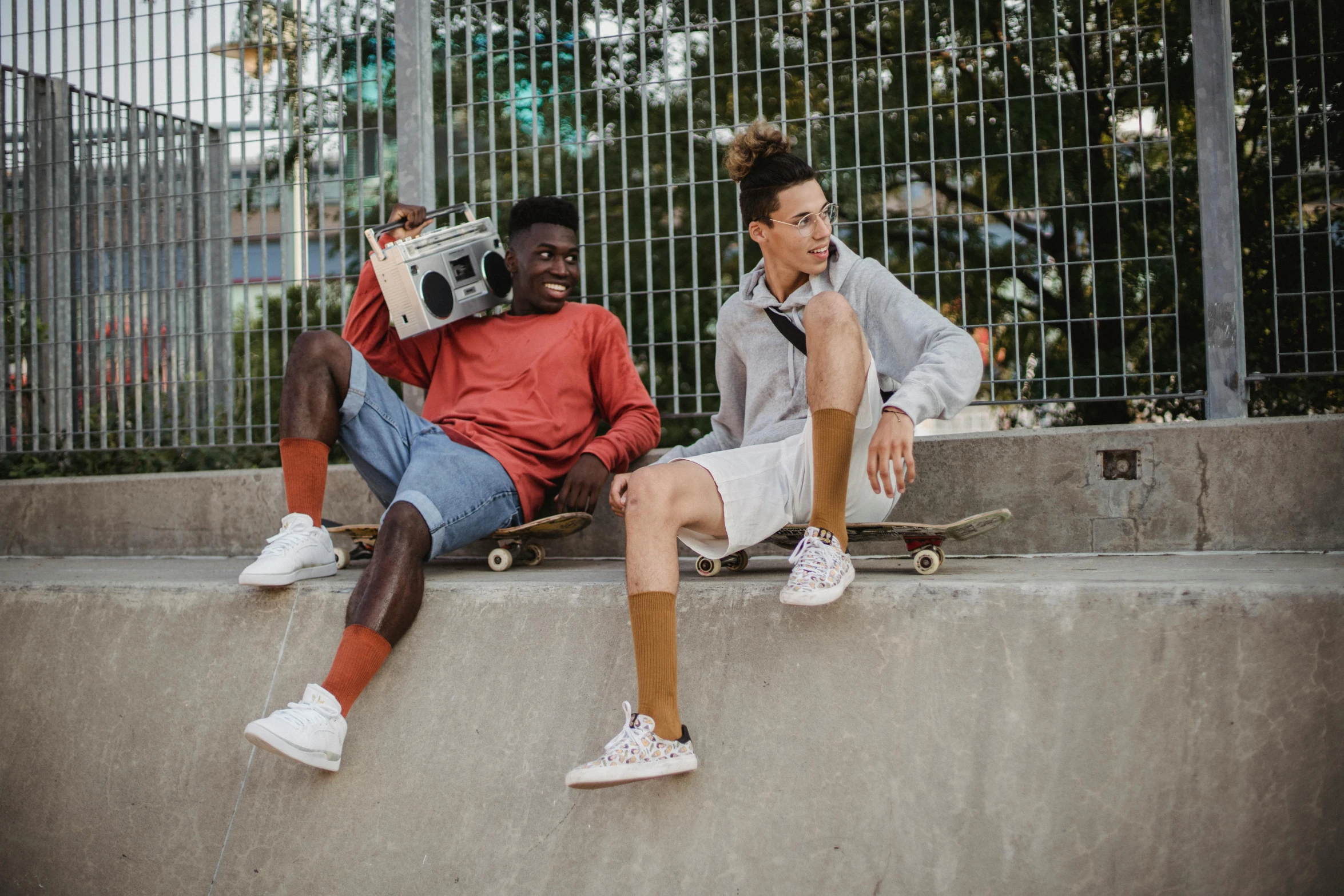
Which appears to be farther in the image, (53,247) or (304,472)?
(53,247)

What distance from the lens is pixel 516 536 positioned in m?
3.40

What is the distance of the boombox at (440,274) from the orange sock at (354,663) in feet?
4.01

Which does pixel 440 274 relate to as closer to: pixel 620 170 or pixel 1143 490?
pixel 620 170

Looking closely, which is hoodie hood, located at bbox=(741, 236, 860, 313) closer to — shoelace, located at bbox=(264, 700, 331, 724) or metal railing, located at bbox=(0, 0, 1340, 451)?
metal railing, located at bbox=(0, 0, 1340, 451)

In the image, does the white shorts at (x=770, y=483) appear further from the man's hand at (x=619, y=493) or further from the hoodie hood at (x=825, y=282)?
the hoodie hood at (x=825, y=282)

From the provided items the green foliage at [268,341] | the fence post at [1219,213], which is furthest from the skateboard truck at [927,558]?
the green foliage at [268,341]

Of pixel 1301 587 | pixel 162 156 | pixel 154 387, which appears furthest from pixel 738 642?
pixel 162 156

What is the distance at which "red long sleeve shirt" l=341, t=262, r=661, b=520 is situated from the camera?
3543mm

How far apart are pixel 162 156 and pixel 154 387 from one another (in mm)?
1099

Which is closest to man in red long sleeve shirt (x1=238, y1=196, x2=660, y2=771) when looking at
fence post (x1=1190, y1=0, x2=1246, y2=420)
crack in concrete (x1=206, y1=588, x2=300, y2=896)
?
crack in concrete (x1=206, y1=588, x2=300, y2=896)

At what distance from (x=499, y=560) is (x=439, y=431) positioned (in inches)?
18.2

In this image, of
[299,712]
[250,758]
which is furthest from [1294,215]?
[250,758]

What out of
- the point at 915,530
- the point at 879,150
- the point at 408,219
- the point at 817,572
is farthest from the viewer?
the point at 879,150

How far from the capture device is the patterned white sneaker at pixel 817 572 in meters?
2.46
